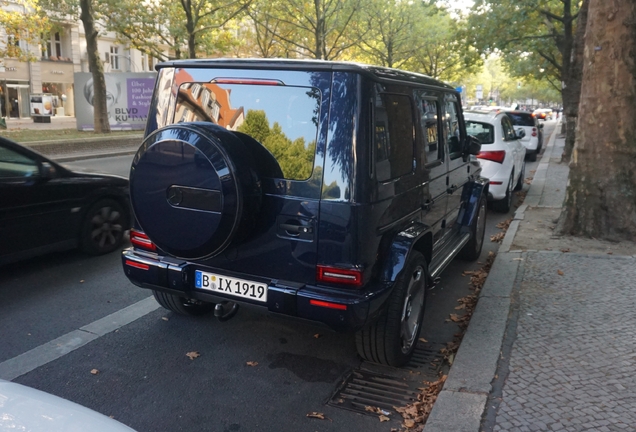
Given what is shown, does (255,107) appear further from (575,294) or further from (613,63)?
(613,63)

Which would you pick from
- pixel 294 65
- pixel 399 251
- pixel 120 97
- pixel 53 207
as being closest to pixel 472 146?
pixel 399 251

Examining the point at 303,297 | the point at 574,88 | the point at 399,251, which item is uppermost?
the point at 574,88

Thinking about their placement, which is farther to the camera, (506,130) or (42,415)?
(506,130)

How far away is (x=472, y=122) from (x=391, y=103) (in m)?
6.82

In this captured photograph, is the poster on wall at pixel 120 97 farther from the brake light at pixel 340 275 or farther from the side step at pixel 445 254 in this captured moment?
the brake light at pixel 340 275

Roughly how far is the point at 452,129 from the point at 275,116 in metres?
2.66

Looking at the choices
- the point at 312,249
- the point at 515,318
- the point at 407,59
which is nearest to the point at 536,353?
the point at 515,318

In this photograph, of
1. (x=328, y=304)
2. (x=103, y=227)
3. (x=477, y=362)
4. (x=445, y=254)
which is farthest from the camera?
(x=103, y=227)

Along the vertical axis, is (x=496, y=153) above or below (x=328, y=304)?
above

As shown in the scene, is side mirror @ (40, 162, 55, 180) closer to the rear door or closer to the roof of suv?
the roof of suv

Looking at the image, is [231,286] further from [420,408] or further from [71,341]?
[71,341]

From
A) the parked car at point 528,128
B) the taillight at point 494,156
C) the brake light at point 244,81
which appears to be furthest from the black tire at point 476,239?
the parked car at point 528,128

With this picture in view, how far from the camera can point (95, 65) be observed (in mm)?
21922

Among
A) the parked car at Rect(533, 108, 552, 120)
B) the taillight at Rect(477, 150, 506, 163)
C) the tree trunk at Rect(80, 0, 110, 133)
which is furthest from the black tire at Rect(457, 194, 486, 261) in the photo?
the parked car at Rect(533, 108, 552, 120)
